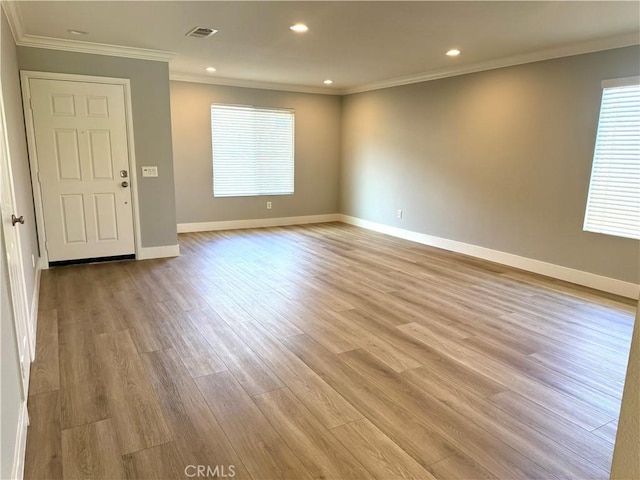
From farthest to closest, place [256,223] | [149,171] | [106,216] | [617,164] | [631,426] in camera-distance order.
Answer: [256,223] < [149,171] < [106,216] < [617,164] < [631,426]

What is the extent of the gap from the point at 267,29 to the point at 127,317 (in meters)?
2.98

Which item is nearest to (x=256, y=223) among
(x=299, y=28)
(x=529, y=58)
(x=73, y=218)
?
(x=73, y=218)

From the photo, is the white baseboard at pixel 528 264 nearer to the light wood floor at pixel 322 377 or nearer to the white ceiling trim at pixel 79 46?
the light wood floor at pixel 322 377

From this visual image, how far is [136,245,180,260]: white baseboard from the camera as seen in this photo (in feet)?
17.6

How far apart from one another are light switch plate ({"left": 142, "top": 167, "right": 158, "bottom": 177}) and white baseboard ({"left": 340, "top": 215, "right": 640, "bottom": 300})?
3.99 m

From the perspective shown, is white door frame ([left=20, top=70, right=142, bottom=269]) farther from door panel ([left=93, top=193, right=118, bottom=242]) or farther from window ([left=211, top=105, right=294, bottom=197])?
window ([left=211, top=105, right=294, bottom=197])

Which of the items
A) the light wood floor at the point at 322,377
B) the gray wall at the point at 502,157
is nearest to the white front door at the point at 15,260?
the light wood floor at the point at 322,377

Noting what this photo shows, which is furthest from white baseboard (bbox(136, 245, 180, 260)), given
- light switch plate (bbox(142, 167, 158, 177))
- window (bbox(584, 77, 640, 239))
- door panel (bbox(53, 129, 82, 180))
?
window (bbox(584, 77, 640, 239))

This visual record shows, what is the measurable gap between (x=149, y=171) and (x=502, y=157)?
4.55 m

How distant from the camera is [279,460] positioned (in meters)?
1.89

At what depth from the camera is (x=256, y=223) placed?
782cm

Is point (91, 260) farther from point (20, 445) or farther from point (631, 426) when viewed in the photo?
point (631, 426)

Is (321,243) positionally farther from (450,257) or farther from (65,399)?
(65,399)

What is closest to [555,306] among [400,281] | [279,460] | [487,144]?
[400,281]
